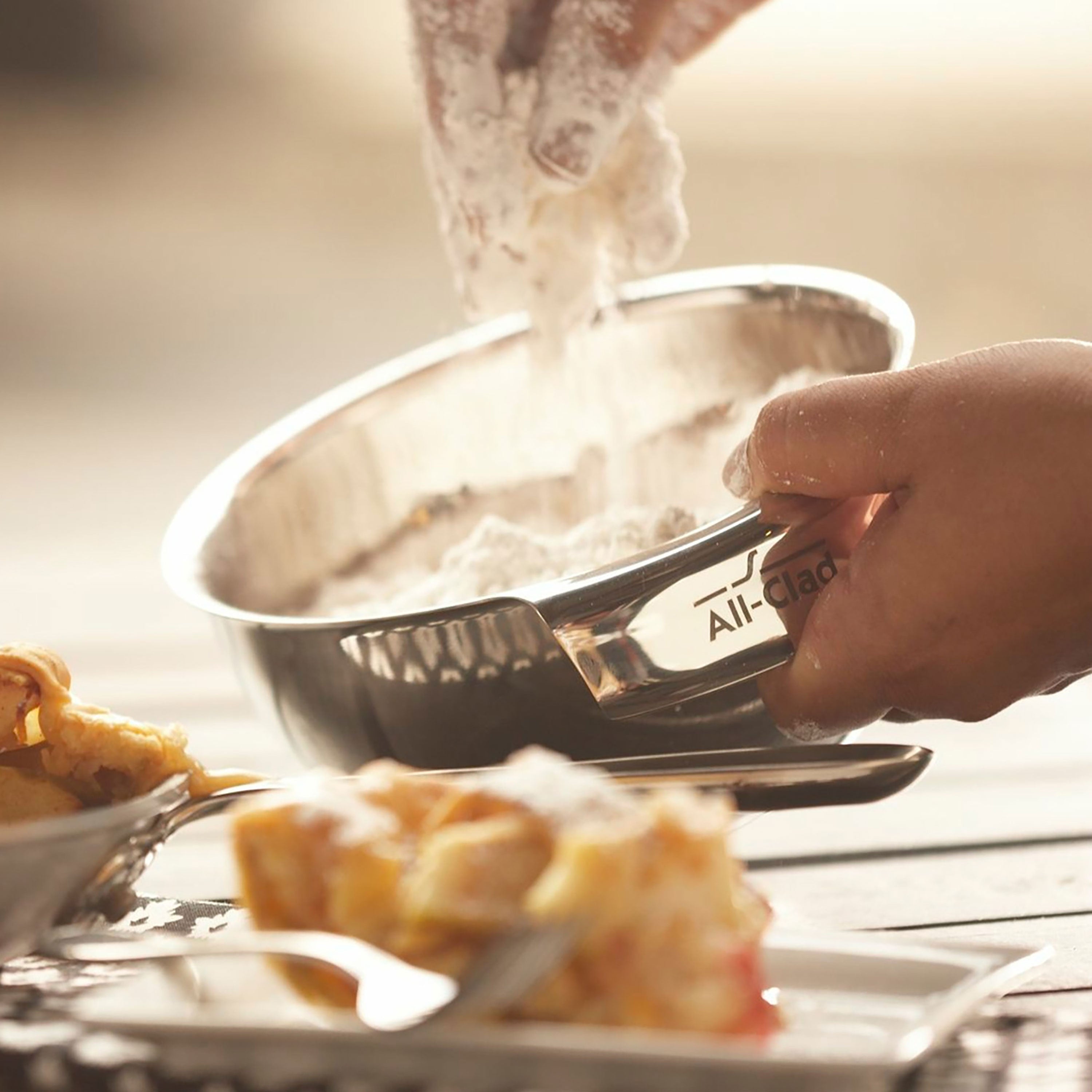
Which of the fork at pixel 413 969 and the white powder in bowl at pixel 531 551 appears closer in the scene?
the fork at pixel 413 969

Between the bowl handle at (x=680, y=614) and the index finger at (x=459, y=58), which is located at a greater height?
the index finger at (x=459, y=58)

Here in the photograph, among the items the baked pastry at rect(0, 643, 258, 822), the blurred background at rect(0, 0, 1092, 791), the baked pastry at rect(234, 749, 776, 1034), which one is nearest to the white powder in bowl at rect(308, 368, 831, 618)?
the baked pastry at rect(0, 643, 258, 822)

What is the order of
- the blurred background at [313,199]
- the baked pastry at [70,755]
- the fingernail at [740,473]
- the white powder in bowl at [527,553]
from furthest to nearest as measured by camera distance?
the blurred background at [313,199] < the white powder in bowl at [527,553] < the fingernail at [740,473] < the baked pastry at [70,755]

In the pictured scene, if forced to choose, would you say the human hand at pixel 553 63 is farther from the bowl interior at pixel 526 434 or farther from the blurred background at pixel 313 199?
the blurred background at pixel 313 199

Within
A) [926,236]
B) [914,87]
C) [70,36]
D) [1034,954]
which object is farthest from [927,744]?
[914,87]

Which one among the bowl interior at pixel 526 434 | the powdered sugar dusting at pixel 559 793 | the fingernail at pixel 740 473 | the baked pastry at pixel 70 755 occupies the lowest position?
the powdered sugar dusting at pixel 559 793

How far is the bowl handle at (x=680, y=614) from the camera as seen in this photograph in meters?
0.50

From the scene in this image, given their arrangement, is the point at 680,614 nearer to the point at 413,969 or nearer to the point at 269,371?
the point at 413,969

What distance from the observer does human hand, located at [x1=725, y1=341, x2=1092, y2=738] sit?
509mm

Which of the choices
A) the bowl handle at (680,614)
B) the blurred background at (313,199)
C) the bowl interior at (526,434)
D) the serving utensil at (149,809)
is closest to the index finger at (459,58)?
the bowl interior at (526,434)

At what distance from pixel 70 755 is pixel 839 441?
0.27 meters

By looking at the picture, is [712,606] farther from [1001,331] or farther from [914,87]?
[914,87]

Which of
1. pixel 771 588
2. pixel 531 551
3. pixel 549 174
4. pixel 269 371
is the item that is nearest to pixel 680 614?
pixel 771 588

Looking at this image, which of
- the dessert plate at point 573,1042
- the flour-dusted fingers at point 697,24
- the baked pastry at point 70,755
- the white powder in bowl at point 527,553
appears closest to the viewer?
the dessert plate at point 573,1042
